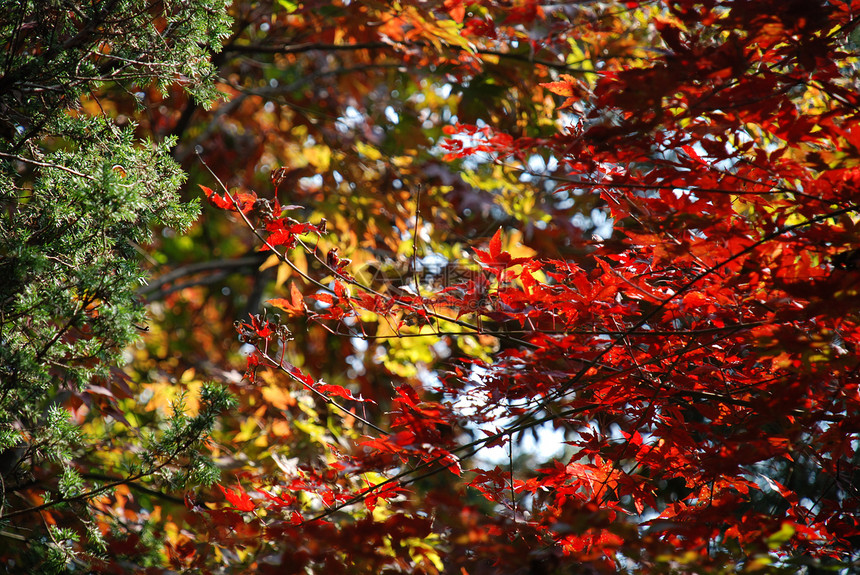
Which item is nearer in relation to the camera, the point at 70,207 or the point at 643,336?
the point at 70,207

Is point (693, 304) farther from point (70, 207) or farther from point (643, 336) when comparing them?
point (70, 207)

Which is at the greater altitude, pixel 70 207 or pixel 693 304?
pixel 70 207

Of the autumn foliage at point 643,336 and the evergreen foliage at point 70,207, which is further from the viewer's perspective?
the evergreen foliage at point 70,207

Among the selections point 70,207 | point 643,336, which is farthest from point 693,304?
point 70,207

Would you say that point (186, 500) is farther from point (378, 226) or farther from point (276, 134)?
point (276, 134)

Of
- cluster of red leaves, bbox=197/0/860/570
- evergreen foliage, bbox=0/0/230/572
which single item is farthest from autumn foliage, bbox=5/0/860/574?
evergreen foliage, bbox=0/0/230/572

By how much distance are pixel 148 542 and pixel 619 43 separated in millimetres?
2820

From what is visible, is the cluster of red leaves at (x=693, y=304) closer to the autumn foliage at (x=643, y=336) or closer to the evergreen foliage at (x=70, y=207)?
the autumn foliage at (x=643, y=336)

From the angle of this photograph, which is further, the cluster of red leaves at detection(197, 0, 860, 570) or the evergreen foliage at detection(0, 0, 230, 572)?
the evergreen foliage at detection(0, 0, 230, 572)

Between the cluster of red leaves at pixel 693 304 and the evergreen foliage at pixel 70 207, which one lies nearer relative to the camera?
the cluster of red leaves at pixel 693 304

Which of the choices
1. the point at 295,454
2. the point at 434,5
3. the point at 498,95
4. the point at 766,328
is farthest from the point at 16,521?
the point at 498,95

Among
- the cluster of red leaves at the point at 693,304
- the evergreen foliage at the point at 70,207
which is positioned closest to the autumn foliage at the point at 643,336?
the cluster of red leaves at the point at 693,304

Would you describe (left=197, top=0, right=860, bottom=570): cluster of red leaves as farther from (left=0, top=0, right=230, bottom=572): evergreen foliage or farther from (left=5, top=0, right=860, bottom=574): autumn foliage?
(left=0, top=0, right=230, bottom=572): evergreen foliage

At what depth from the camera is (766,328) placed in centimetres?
129
